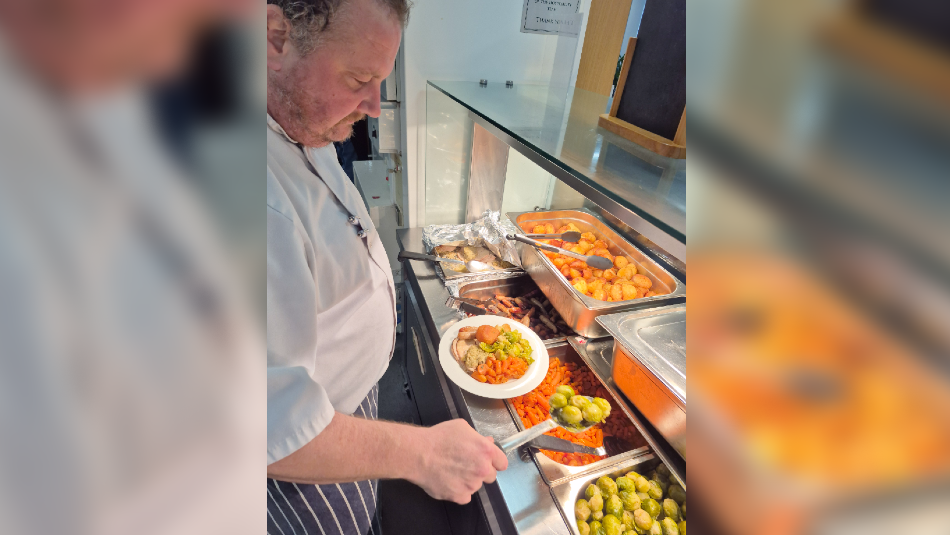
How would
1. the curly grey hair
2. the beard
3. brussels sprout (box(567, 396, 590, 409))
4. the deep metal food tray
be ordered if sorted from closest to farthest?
the curly grey hair, the beard, brussels sprout (box(567, 396, 590, 409)), the deep metal food tray

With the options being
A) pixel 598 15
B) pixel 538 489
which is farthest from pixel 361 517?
pixel 598 15

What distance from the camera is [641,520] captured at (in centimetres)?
112

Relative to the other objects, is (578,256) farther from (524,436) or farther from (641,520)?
(641,520)

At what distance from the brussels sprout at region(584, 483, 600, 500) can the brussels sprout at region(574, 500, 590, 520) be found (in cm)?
2

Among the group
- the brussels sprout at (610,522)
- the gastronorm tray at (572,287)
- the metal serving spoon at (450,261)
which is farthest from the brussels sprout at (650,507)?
the metal serving spoon at (450,261)

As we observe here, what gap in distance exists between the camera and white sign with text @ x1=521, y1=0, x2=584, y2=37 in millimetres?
1984

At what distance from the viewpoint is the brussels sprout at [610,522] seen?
3.52 feet

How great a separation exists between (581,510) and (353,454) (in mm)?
580

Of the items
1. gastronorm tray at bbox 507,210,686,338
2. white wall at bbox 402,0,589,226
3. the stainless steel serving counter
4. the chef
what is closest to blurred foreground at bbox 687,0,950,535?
the chef

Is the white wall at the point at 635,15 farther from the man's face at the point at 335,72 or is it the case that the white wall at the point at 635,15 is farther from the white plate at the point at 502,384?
the white plate at the point at 502,384

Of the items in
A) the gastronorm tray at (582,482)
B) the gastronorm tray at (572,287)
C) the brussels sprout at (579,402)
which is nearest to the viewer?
the gastronorm tray at (582,482)

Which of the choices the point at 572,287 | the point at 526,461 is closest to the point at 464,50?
the point at 572,287

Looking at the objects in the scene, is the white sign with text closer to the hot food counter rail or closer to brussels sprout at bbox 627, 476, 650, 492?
the hot food counter rail

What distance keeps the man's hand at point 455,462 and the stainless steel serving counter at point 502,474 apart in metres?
0.06
